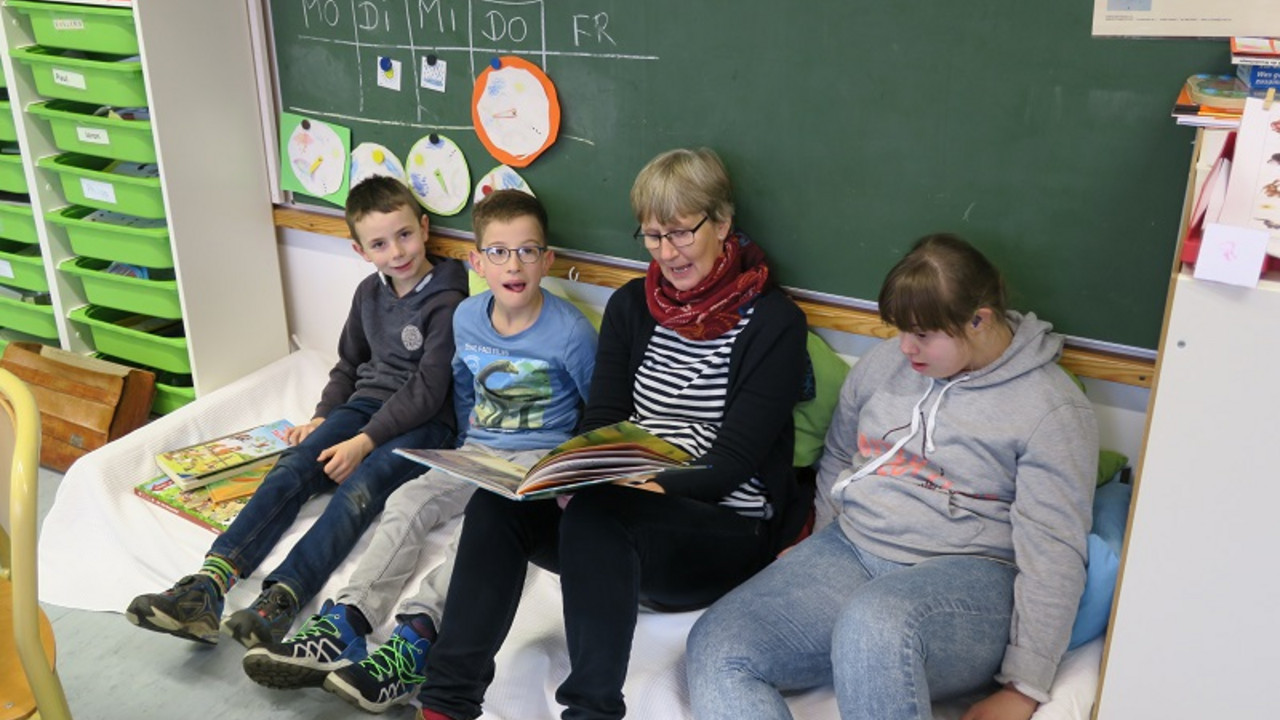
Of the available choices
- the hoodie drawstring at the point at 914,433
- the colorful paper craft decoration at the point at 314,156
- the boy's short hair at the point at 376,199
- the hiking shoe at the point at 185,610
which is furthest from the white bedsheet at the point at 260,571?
the boy's short hair at the point at 376,199

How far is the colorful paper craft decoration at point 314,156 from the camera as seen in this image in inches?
103

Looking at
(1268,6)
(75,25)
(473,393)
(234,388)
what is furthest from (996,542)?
(75,25)

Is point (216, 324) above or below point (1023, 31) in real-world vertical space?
below

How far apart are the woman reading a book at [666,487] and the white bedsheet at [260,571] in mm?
110

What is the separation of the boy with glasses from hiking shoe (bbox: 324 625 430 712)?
15 millimetres

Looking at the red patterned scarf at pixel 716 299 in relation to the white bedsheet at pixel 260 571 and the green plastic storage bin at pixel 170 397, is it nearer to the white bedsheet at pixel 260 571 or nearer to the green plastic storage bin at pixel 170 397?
the white bedsheet at pixel 260 571

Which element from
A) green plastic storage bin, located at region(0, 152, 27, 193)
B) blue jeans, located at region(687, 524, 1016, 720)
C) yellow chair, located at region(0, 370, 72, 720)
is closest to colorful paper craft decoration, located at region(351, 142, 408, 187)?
green plastic storage bin, located at region(0, 152, 27, 193)

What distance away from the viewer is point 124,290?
280 cm

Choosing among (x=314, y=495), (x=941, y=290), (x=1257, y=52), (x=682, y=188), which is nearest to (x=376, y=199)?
(x=314, y=495)

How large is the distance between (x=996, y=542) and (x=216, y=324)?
190cm

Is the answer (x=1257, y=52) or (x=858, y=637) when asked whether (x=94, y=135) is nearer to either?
(x=858, y=637)

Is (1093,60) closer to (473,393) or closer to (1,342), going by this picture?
(473,393)

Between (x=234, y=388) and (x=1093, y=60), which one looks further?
(x=234, y=388)

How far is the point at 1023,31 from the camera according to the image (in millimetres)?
1770
